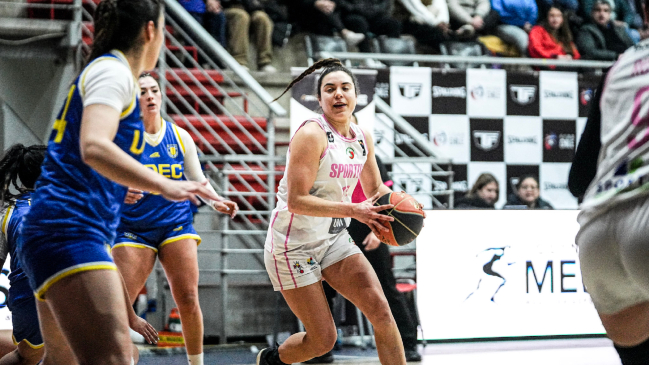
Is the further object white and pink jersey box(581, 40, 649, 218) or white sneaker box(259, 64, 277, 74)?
white sneaker box(259, 64, 277, 74)

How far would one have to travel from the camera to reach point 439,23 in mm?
9336

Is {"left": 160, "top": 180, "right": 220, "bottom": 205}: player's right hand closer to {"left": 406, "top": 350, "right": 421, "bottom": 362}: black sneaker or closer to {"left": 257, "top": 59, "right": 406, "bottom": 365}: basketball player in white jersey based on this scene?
{"left": 257, "top": 59, "right": 406, "bottom": 365}: basketball player in white jersey

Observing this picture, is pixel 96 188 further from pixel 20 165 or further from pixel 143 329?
pixel 20 165

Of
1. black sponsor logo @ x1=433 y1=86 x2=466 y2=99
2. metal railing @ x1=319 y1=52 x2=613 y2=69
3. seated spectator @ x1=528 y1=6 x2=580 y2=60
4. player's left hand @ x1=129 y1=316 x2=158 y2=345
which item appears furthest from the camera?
seated spectator @ x1=528 y1=6 x2=580 y2=60

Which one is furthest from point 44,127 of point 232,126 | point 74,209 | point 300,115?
point 74,209

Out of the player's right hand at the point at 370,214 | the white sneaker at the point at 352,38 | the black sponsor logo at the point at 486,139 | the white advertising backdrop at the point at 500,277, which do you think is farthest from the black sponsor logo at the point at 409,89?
the player's right hand at the point at 370,214

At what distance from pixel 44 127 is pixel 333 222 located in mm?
5678

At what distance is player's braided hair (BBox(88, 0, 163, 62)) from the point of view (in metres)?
2.34

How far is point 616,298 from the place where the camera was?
2.13 metres

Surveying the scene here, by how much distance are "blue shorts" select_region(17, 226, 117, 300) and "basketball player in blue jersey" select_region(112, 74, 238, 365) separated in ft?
5.83

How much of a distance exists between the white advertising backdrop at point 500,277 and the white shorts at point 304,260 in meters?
2.50

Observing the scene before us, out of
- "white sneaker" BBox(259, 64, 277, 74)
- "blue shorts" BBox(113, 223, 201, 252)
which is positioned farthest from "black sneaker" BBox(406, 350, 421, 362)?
"white sneaker" BBox(259, 64, 277, 74)

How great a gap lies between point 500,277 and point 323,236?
9.84 ft

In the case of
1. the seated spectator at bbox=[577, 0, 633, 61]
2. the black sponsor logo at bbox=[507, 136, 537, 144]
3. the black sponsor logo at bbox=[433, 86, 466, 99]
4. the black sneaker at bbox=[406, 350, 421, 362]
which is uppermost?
the seated spectator at bbox=[577, 0, 633, 61]
